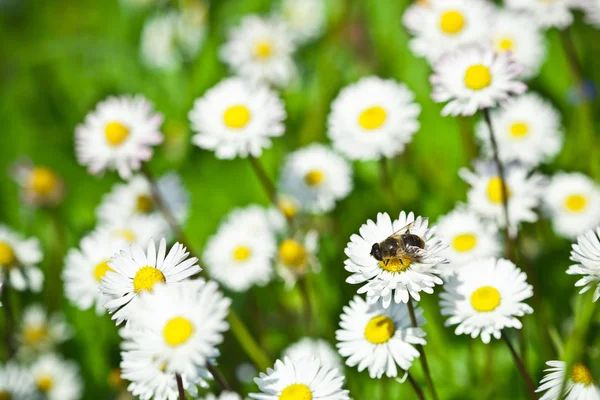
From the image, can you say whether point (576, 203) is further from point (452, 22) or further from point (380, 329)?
point (380, 329)

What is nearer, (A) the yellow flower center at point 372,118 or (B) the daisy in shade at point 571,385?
(B) the daisy in shade at point 571,385

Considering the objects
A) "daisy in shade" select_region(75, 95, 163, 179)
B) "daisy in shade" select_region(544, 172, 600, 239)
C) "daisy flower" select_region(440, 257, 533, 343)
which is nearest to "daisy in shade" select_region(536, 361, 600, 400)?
"daisy flower" select_region(440, 257, 533, 343)

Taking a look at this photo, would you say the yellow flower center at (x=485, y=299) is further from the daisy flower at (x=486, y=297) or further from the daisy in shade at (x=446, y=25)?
the daisy in shade at (x=446, y=25)

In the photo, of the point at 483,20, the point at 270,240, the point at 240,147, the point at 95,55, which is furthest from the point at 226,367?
the point at 95,55

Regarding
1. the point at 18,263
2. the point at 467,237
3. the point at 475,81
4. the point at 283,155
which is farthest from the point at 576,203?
the point at 18,263

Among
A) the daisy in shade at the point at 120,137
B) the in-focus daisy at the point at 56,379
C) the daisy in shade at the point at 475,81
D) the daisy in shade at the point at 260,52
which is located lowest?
the in-focus daisy at the point at 56,379

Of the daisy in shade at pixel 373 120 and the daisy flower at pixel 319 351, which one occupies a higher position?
the daisy in shade at pixel 373 120

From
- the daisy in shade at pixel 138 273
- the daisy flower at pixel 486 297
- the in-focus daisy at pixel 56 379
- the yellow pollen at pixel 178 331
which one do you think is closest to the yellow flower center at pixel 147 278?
the daisy in shade at pixel 138 273

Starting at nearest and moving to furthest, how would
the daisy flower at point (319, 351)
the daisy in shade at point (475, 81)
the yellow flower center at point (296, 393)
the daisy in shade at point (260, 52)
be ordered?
the yellow flower center at point (296, 393), the daisy in shade at point (475, 81), the daisy flower at point (319, 351), the daisy in shade at point (260, 52)

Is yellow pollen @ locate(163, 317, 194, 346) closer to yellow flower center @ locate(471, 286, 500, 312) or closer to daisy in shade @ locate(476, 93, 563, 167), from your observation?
yellow flower center @ locate(471, 286, 500, 312)
